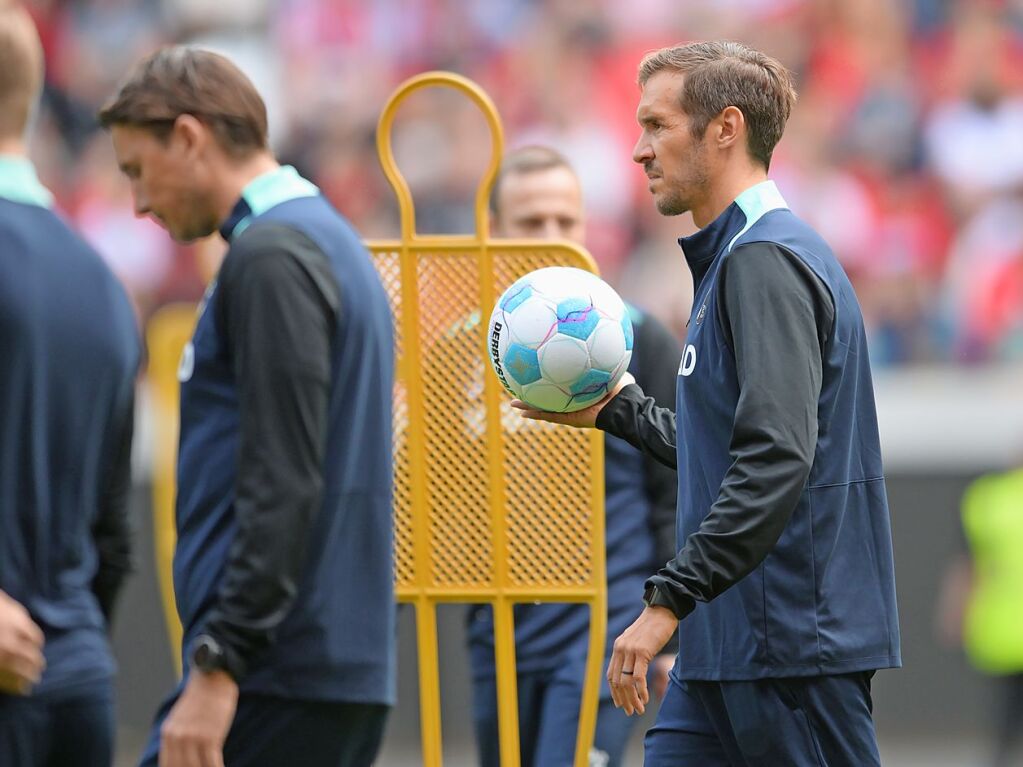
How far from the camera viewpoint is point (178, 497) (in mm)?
3477

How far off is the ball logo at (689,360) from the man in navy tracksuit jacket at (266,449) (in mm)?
707

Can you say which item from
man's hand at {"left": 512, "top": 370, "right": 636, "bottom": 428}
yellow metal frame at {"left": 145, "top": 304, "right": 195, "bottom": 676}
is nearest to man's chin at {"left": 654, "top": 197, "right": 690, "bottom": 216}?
man's hand at {"left": 512, "top": 370, "right": 636, "bottom": 428}

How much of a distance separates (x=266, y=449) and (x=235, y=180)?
2.17ft

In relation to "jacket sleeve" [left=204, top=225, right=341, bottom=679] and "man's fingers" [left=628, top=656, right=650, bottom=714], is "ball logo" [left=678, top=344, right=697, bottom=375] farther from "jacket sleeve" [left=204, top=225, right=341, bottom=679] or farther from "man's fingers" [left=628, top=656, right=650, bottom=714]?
"jacket sleeve" [left=204, top=225, right=341, bottom=679]

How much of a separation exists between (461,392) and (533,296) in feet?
3.15

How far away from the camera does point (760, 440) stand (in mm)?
3512

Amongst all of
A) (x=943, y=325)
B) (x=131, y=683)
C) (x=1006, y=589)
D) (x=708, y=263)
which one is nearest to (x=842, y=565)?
(x=708, y=263)

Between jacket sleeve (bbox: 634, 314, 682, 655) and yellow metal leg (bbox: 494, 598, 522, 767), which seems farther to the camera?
jacket sleeve (bbox: 634, 314, 682, 655)

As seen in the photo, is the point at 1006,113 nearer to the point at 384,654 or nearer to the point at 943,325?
the point at 943,325

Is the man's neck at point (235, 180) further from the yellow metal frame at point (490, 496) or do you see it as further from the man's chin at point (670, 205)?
the yellow metal frame at point (490, 496)

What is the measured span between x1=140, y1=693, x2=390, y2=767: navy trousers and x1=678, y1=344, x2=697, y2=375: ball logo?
1.07 m

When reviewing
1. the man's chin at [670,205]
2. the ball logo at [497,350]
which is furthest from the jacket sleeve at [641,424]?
the man's chin at [670,205]

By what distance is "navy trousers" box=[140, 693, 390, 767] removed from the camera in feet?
10.9

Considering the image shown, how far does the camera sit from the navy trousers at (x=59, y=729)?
3242mm
